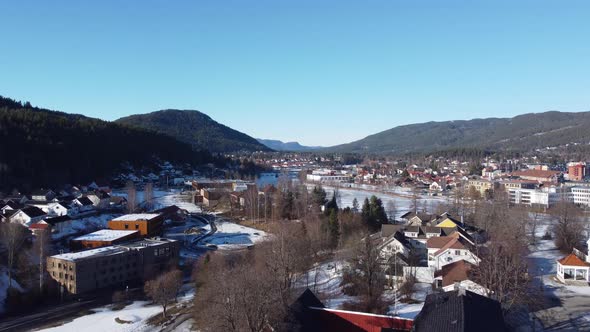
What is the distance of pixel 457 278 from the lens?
15.4 meters

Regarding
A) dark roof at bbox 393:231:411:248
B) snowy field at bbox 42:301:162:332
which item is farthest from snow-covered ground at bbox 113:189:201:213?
dark roof at bbox 393:231:411:248

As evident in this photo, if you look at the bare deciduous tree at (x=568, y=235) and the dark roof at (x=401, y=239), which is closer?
the dark roof at (x=401, y=239)

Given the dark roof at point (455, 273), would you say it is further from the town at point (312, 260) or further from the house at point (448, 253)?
the house at point (448, 253)

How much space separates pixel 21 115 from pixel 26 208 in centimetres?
2787

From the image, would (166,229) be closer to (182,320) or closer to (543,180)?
(182,320)

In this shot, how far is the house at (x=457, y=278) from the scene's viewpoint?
14.8 m

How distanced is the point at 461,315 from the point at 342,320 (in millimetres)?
4153

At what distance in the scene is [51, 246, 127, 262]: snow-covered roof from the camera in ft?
61.3

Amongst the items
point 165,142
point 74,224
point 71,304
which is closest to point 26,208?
point 74,224

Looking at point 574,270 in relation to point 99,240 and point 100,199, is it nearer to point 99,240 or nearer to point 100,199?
point 99,240

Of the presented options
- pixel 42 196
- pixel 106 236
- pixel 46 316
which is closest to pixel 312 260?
pixel 46 316

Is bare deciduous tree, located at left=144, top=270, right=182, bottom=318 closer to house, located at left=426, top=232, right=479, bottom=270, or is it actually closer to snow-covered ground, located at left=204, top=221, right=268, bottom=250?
snow-covered ground, located at left=204, top=221, right=268, bottom=250

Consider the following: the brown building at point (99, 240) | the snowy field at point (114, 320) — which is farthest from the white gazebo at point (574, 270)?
the brown building at point (99, 240)

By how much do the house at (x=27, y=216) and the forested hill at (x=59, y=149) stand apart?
47.5ft
